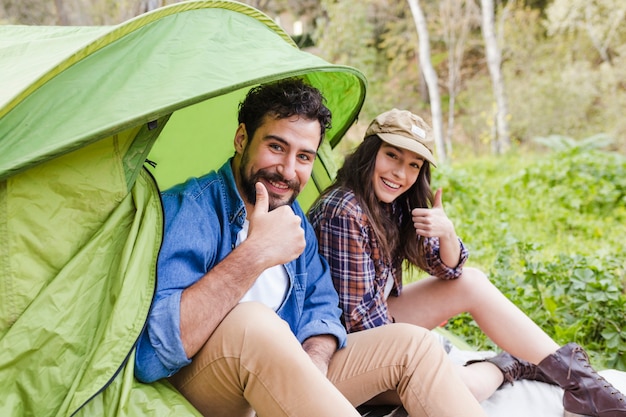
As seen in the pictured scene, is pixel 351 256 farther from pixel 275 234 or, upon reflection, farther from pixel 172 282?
pixel 172 282

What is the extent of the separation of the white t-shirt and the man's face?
0.40 feet

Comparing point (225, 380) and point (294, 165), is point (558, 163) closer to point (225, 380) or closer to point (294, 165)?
point (294, 165)

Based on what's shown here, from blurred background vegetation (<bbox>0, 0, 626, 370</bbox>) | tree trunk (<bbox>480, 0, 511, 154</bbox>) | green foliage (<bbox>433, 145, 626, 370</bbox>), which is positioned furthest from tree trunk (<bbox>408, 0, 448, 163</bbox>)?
green foliage (<bbox>433, 145, 626, 370</bbox>)

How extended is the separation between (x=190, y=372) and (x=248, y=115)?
76 centimetres

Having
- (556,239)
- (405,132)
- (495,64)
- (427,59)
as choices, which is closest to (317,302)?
(405,132)

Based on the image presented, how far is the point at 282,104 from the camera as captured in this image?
1.74 meters

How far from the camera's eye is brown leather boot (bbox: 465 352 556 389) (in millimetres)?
2223

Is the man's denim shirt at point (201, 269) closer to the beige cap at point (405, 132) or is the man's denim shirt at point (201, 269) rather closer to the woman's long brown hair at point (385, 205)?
the woman's long brown hair at point (385, 205)

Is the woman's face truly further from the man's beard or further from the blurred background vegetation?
the blurred background vegetation

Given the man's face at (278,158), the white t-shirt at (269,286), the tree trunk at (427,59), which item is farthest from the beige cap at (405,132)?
the tree trunk at (427,59)

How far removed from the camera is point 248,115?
181cm

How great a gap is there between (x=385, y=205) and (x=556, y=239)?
9.52ft

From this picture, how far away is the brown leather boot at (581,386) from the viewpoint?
1947mm

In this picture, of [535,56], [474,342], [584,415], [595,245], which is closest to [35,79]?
[584,415]
